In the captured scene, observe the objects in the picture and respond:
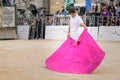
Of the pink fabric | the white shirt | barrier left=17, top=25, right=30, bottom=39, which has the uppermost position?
the white shirt

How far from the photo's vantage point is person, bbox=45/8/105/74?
10.4 meters

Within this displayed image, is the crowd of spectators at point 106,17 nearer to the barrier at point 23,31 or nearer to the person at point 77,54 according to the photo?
the barrier at point 23,31

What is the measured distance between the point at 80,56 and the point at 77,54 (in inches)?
4.2

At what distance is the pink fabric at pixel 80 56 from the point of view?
10.4 metres

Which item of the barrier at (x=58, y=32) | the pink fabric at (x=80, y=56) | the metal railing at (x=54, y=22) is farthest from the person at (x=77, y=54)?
the metal railing at (x=54, y=22)

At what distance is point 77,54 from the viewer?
10.5 m

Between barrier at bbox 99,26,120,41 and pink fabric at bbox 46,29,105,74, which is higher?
pink fabric at bbox 46,29,105,74

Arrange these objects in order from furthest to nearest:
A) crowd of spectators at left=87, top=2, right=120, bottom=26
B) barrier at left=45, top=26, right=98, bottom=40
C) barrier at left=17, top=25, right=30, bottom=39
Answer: barrier at left=17, top=25, right=30, bottom=39, barrier at left=45, top=26, right=98, bottom=40, crowd of spectators at left=87, top=2, right=120, bottom=26

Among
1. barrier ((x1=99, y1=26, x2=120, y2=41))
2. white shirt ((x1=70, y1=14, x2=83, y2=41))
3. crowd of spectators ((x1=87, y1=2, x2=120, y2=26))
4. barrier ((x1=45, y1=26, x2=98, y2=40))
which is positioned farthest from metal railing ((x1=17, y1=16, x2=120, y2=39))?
white shirt ((x1=70, y1=14, x2=83, y2=41))

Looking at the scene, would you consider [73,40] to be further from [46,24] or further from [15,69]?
[46,24]

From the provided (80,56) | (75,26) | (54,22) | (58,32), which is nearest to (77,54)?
(80,56)

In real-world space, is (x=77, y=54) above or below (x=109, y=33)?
above

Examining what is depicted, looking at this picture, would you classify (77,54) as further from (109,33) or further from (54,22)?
(54,22)

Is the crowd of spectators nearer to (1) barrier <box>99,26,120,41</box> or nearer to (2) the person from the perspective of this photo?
(1) barrier <box>99,26,120,41</box>
